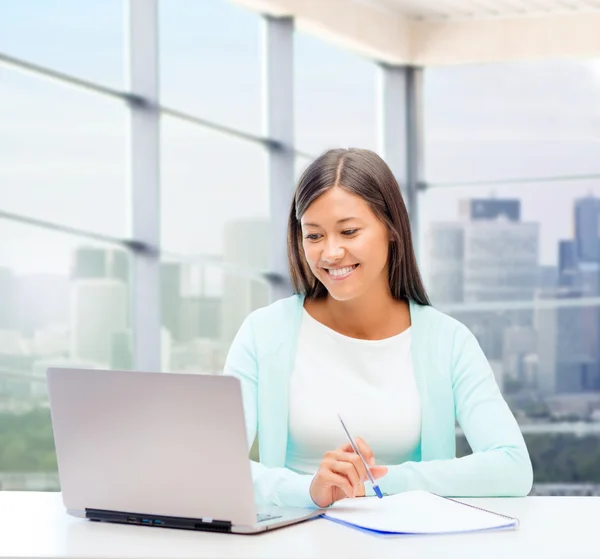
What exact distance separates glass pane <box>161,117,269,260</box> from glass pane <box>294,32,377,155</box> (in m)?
0.55

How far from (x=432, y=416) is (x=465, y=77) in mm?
5335

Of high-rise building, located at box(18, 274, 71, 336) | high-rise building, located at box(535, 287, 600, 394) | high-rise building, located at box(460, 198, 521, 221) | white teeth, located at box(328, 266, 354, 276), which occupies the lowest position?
high-rise building, located at box(535, 287, 600, 394)

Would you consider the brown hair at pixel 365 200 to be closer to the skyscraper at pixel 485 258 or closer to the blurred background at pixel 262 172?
the blurred background at pixel 262 172

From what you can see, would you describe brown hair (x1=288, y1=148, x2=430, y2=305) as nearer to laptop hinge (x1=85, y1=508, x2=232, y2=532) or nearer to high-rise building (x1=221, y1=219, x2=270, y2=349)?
laptop hinge (x1=85, y1=508, x2=232, y2=532)

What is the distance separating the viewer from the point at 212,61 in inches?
227

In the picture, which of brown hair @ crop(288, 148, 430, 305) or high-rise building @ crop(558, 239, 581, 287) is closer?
brown hair @ crop(288, 148, 430, 305)

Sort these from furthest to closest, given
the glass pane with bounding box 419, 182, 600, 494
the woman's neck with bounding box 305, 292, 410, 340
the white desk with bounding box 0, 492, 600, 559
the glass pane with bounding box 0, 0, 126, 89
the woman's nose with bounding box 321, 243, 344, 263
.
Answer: the glass pane with bounding box 419, 182, 600, 494 → the glass pane with bounding box 0, 0, 126, 89 → the woman's neck with bounding box 305, 292, 410, 340 → the woman's nose with bounding box 321, 243, 344, 263 → the white desk with bounding box 0, 492, 600, 559

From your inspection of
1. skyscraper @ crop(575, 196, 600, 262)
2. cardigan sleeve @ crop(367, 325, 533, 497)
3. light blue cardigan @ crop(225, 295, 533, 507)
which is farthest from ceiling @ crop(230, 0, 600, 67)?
cardigan sleeve @ crop(367, 325, 533, 497)

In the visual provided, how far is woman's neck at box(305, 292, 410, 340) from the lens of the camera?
2391 mm

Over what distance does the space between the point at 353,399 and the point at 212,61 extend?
3.84 meters

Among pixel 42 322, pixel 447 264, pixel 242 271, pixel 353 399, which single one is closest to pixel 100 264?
pixel 42 322

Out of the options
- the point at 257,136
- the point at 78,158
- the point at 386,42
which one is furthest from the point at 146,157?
the point at 386,42

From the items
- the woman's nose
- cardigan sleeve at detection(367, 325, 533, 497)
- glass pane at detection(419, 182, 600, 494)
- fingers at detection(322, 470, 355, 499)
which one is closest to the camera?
fingers at detection(322, 470, 355, 499)

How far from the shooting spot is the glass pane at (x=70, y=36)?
189 inches
